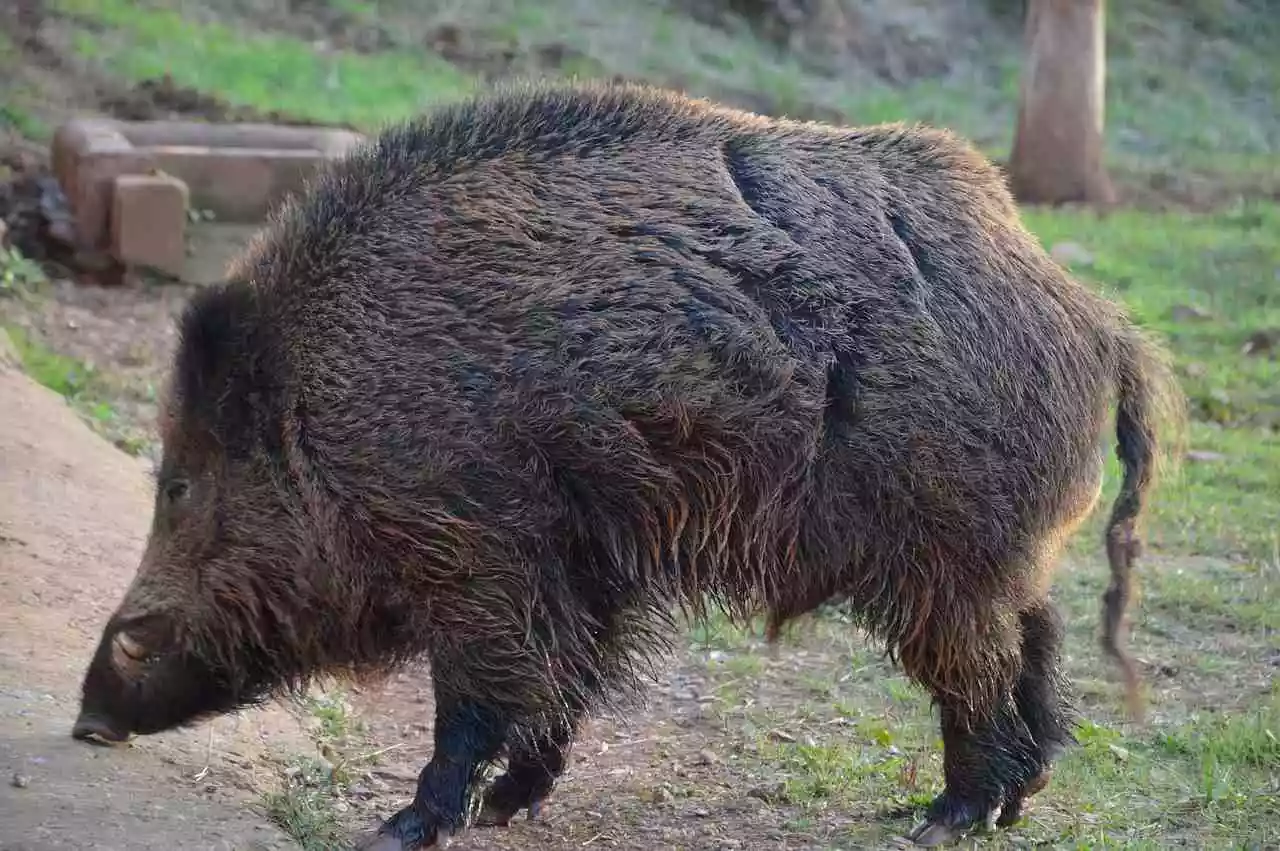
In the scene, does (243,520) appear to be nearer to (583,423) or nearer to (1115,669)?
(583,423)

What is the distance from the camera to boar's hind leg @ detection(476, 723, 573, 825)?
4301mm

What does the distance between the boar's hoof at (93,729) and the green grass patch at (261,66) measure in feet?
28.1

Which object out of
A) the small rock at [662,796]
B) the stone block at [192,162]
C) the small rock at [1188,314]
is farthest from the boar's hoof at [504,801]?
the small rock at [1188,314]

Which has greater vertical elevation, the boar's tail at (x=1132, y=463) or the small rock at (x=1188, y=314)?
the boar's tail at (x=1132, y=463)

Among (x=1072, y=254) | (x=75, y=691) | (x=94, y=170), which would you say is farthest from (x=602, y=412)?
(x=1072, y=254)

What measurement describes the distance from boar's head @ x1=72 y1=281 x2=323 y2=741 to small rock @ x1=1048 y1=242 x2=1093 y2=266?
775cm

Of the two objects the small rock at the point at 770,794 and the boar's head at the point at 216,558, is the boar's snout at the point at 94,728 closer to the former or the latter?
the boar's head at the point at 216,558

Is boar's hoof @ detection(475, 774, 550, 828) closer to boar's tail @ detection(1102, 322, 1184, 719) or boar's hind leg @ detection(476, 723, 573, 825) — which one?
boar's hind leg @ detection(476, 723, 573, 825)

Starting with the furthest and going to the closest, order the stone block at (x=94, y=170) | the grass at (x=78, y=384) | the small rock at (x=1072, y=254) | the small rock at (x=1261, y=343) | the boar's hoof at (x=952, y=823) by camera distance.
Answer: the small rock at (x=1072, y=254), the small rock at (x=1261, y=343), the stone block at (x=94, y=170), the grass at (x=78, y=384), the boar's hoof at (x=952, y=823)

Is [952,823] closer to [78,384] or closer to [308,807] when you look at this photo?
[308,807]

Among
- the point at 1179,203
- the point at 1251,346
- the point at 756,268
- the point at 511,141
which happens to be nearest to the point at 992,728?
the point at 756,268

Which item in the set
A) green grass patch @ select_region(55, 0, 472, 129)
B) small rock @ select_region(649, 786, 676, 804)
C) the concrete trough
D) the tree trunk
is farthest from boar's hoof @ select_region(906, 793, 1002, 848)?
the tree trunk

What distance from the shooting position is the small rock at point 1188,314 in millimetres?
9820

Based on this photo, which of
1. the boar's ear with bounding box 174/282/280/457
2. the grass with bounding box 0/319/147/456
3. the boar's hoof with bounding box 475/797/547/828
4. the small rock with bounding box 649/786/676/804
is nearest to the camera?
the boar's ear with bounding box 174/282/280/457
